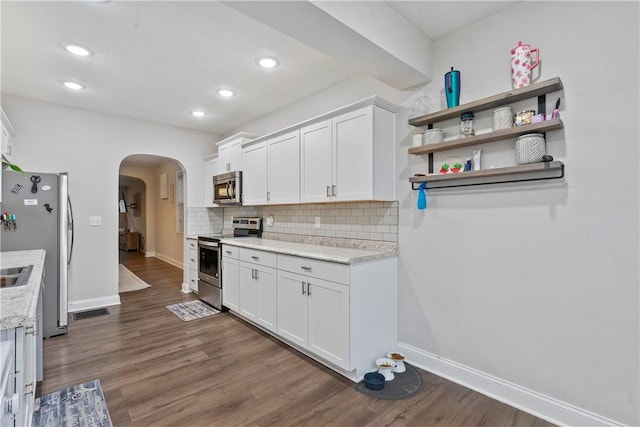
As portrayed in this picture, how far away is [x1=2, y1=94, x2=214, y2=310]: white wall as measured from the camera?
3754 millimetres

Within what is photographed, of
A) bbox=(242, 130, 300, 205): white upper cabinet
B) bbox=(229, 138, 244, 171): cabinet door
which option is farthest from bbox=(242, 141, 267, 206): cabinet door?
bbox=(229, 138, 244, 171): cabinet door

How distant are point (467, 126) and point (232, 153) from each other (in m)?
3.17

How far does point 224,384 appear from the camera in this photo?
233 centimetres

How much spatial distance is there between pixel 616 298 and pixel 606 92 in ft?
3.82

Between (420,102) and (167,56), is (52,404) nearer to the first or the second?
(167,56)

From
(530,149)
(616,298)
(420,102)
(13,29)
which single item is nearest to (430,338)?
(616,298)

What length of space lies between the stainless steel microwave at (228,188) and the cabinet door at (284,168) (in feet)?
2.29

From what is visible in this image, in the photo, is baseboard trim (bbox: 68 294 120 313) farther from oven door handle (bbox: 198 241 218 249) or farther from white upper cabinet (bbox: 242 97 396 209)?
white upper cabinet (bbox: 242 97 396 209)

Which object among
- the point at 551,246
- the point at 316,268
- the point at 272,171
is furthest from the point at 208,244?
the point at 551,246

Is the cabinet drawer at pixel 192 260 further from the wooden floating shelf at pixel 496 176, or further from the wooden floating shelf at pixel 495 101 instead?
the wooden floating shelf at pixel 495 101

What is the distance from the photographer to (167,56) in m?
2.74

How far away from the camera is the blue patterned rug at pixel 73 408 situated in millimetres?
1904

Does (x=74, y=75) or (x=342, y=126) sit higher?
(x=74, y=75)

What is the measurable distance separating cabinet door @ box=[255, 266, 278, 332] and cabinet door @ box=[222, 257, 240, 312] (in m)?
0.47
